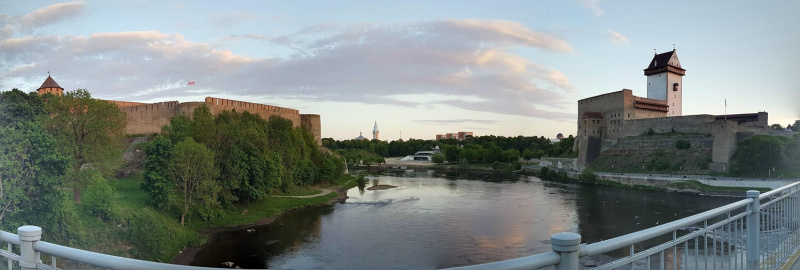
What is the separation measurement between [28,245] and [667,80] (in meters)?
55.0

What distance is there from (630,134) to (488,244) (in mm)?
33663

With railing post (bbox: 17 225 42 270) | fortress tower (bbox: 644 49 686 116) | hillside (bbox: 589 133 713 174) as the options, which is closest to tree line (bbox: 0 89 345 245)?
railing post (bbox: 17 225 42 270)

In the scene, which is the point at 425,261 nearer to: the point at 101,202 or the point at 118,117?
the point at 101,202

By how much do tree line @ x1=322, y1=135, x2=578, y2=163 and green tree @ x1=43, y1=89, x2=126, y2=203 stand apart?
44248mm

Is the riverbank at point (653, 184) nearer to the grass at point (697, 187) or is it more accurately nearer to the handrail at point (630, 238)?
the grass at point (697, 187)

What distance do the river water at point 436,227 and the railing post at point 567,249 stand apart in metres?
13.2

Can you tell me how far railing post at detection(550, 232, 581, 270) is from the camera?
1.76 meters

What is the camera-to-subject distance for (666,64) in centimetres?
4800

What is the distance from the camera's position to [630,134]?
45594 mm

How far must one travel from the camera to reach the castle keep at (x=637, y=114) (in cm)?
4366

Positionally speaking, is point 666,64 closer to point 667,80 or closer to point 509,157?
point 667,80

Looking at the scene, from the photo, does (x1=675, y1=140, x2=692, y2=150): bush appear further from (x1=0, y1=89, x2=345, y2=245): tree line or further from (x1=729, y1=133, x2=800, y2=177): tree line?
(x1=0, y1=89, x2=345, y2=245): tree line

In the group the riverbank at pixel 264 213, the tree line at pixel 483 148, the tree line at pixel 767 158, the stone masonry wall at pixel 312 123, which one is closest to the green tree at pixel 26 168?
the riverbank at pixel 264 213

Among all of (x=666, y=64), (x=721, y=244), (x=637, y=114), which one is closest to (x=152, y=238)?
(x=721, y=244)
